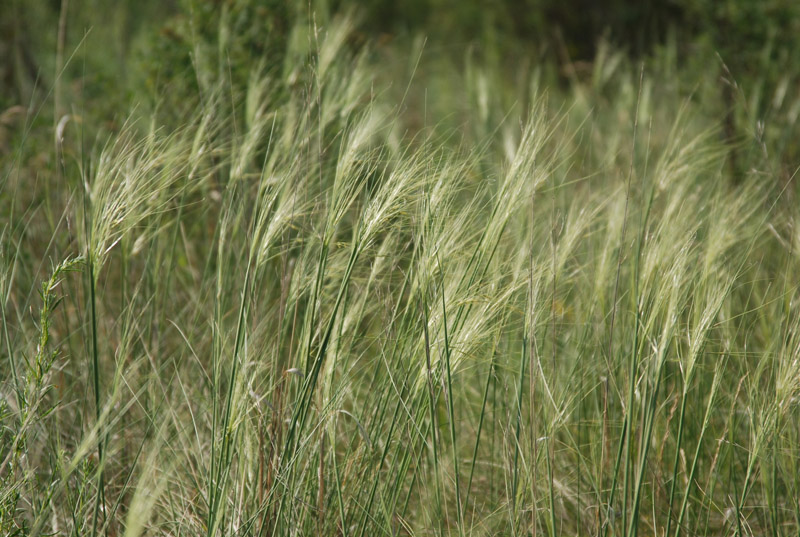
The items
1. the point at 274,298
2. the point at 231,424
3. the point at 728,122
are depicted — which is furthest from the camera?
the point at 728,122

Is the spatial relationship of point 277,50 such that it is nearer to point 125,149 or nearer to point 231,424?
point 125,149

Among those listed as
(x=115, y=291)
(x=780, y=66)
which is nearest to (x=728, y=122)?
(x=780, y=66)

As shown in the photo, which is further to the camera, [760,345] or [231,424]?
[760,345]

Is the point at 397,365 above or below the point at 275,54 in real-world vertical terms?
below

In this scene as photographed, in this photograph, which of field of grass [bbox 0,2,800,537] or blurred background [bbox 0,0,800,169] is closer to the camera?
field of grass [bbox 0,2,800,537]

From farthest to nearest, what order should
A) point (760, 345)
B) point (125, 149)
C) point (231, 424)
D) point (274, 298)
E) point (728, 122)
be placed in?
point (728, 122) → point (274, 298) → point (760, 345) → point (125, 149) → point (231, 424)

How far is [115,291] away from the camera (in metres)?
2.22

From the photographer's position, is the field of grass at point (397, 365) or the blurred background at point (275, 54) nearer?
the field of grass at point (397, 365)

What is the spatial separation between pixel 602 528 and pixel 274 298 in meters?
1.18

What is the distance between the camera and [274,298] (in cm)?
198

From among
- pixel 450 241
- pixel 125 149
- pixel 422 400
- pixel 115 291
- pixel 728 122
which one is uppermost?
pixel 125 149

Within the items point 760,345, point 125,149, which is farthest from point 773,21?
point 125,149

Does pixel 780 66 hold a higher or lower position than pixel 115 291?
higher

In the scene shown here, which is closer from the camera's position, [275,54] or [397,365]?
[397,365]
